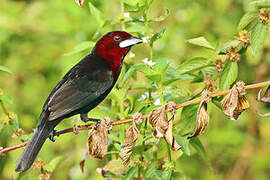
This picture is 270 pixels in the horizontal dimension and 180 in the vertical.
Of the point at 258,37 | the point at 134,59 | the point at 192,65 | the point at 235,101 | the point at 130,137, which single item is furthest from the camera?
the point at 134,59

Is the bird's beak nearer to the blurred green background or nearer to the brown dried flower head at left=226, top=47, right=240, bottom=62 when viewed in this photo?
the brown dried flower head at left=226, top=47, right=240, bottom=62

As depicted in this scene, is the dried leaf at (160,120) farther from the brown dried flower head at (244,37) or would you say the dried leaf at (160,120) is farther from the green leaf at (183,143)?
the brown dried flower head at (244,37)

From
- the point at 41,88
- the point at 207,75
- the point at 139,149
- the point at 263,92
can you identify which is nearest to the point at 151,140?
the point at 139,149

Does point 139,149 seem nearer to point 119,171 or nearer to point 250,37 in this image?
point 119,171

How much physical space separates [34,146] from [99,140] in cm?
26

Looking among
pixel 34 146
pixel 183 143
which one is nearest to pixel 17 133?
pixel 34 146

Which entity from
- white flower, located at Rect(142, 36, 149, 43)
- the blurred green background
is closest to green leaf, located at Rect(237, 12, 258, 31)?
white flower, located at Rect(142, 36, 149, 43)

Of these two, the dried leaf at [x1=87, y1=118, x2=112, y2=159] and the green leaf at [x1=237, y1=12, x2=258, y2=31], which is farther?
the green leaf at [x1=237, y1=12, x2=258, y2=31]

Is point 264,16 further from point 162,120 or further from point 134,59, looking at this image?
point 134,59

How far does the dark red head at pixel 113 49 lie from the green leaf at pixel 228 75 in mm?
453

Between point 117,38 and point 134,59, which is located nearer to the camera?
point 117,38

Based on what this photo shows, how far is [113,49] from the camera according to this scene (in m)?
2.45

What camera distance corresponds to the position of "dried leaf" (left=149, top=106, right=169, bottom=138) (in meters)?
1.93

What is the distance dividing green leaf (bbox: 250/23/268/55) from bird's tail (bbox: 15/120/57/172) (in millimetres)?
901
